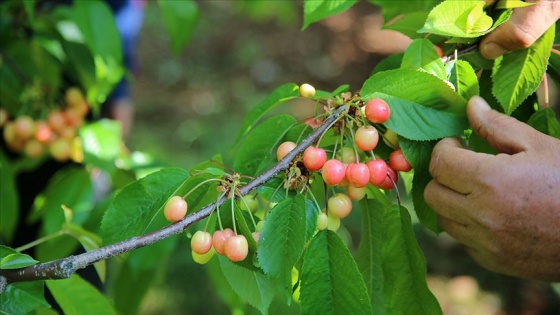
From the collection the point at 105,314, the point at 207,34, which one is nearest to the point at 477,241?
the point at 105,314

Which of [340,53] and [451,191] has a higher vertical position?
[451,191]

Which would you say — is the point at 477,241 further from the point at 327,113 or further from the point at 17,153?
the point at 17,153

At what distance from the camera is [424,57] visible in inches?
34.8

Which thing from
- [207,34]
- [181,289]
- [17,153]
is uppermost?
[17,153]

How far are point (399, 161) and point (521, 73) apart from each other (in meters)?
0.22

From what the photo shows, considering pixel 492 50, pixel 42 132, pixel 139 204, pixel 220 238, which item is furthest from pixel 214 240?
pixel 42 132

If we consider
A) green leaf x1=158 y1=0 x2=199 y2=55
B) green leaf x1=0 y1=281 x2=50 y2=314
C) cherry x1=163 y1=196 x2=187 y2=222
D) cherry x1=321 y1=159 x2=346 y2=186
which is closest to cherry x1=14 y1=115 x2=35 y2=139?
green leaf x1=158 y1=0 x2=199 y2=55

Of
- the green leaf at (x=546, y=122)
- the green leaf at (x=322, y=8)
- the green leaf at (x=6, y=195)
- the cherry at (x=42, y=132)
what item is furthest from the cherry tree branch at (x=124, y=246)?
the cherry at (x=42, y=132)

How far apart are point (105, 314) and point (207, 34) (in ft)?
15.4

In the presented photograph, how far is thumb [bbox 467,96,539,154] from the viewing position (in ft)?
2.77

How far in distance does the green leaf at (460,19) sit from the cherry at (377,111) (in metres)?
0.12

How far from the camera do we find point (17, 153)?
1849 millimetres

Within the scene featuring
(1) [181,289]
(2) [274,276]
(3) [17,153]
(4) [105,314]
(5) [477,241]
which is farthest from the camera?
(1) [181,289]

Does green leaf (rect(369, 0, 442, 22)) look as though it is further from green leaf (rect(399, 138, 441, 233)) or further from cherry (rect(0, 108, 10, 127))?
cherry (rect(0, 108, 10, 127))
